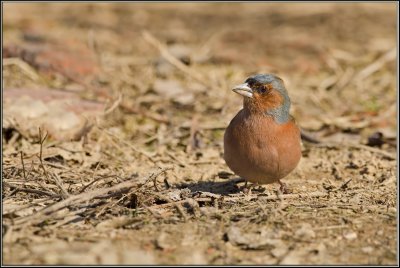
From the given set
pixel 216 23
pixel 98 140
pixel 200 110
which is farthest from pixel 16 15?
pixel 98 140

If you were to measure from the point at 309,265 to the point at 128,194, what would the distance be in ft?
4.00

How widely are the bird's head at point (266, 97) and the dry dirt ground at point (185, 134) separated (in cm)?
60

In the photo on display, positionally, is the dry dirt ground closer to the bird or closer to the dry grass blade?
the dry grass blade

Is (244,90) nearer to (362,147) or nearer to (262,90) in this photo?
(262,90)

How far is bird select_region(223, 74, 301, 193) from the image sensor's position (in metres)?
4.89

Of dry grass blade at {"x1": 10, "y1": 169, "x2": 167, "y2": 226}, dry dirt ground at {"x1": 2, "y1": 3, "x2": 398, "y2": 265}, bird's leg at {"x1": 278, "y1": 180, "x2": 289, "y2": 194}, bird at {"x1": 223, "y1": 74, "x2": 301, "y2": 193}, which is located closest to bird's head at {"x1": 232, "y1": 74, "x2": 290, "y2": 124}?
bird at {"x1": 223, "y1": 74, "x2": 301, "y2": 193}

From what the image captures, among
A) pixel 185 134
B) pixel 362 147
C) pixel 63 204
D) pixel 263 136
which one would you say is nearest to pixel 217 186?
pixel 263 136

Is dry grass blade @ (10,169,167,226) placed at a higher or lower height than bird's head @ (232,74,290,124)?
lower

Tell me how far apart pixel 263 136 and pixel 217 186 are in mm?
Result: 737

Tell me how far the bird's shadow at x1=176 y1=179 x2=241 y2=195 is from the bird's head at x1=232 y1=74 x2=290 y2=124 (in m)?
0.67

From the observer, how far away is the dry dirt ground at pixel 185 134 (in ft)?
12.2

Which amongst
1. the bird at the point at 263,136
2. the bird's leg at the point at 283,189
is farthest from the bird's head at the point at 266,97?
the bird's leg at the point at 283,189

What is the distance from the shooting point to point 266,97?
204 inches

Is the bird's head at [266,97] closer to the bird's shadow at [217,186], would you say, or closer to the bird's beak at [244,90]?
the bird's beak at [244,90]
